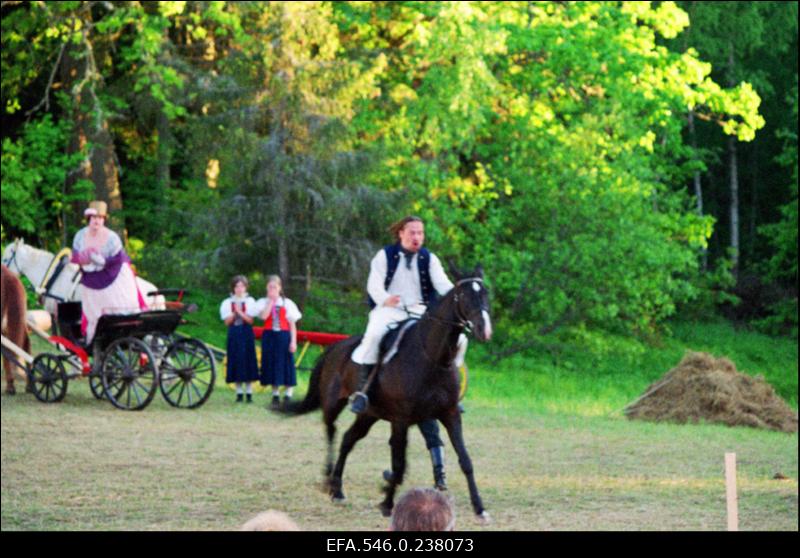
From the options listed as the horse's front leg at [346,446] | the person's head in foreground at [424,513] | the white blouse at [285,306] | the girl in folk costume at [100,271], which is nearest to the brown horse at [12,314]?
the girl in folk costume at [100,271]

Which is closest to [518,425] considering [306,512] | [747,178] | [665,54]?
[306,512]

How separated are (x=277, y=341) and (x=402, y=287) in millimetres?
7735

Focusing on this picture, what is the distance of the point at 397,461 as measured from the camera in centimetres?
1138

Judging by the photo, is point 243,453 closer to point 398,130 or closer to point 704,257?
point 398,130

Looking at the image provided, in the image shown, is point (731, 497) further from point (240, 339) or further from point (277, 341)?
point (240, 339)

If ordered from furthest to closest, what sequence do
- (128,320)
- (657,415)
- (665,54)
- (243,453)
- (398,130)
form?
(665,54) < (398,130) < (657,415) < (128,320) < (243,453)

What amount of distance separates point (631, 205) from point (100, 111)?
9857 millimetres

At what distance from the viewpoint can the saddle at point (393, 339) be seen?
11711 mm

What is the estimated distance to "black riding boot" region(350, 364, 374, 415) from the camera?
458 inches

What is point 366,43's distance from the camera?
103 ft

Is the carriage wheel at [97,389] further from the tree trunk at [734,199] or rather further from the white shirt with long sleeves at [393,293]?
the tree trunk at [734,199]

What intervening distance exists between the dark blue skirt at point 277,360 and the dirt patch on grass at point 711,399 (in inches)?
177

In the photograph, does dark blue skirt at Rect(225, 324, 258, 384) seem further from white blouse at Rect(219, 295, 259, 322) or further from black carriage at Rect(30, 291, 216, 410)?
black carriage at Rect(30, 291, 216, 410)

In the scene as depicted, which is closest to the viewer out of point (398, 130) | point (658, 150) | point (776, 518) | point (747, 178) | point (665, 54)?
→ point (776, 518)
